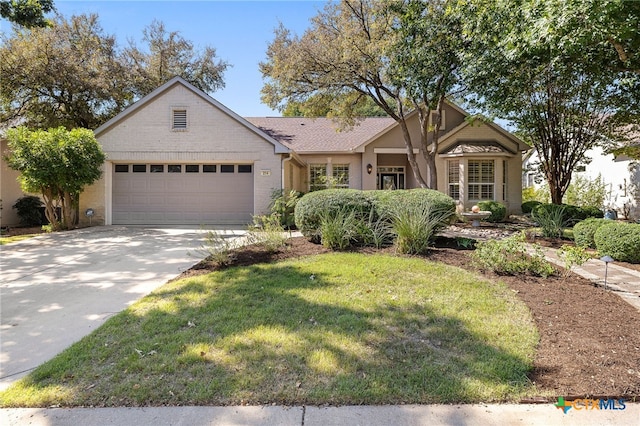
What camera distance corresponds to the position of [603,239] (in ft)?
24.7

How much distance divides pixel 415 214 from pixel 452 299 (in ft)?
9.32

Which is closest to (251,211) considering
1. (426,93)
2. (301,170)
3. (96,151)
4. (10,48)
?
Result: (301,170)

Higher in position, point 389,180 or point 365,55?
point 365,55

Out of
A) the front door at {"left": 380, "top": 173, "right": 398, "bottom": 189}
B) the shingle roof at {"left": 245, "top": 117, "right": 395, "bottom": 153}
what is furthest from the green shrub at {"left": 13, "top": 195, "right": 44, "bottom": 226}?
the front door at {"left": 380, "top": 173, "right": 398, "bottom": 189}

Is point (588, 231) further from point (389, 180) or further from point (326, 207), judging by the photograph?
point (389, 180)

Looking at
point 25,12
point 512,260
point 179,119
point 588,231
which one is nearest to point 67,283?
point 512,260

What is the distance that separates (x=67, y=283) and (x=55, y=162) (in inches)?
301

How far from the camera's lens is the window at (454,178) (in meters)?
16.5

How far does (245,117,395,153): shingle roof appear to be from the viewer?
17.4 meters

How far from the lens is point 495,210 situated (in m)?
14.9

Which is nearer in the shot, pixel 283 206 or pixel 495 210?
pixel 283 206


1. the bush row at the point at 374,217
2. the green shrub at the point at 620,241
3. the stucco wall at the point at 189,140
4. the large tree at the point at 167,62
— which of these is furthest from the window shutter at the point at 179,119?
the green shrub at the point at 620,241

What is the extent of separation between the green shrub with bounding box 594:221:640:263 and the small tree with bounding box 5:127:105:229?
49.0 feet

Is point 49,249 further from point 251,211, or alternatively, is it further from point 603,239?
point 603,239
